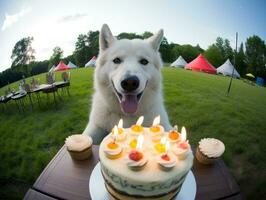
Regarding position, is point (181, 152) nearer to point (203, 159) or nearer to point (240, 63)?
point (203, 159)

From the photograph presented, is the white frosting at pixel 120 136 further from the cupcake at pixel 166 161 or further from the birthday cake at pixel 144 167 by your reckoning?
the cupcake at pixel 166 161

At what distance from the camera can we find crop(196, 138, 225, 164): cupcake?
1.40 m

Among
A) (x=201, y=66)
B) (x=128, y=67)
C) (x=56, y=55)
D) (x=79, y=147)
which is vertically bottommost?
(x=201, y=66)

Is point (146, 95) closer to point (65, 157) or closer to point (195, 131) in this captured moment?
point (65, 157)

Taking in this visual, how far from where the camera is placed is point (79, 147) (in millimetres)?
1444

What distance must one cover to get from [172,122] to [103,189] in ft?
10.1

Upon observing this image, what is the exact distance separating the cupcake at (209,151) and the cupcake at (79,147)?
0.90 meters

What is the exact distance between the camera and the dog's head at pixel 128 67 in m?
1.75

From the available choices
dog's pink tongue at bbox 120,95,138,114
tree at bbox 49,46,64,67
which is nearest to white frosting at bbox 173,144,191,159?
dog's pink tongue at bbox 120,95,138,114

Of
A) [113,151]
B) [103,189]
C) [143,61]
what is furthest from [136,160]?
[143,61]

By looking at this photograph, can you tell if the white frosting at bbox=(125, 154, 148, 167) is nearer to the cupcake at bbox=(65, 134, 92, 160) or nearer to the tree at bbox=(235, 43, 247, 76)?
the cupcake at bbox=(65, 134, 92, 160)

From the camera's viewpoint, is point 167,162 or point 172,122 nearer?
point 167,162

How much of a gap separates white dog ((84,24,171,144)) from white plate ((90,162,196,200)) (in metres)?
0.81

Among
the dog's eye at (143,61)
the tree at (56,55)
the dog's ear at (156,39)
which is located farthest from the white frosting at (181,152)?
the tree at (56,55)
